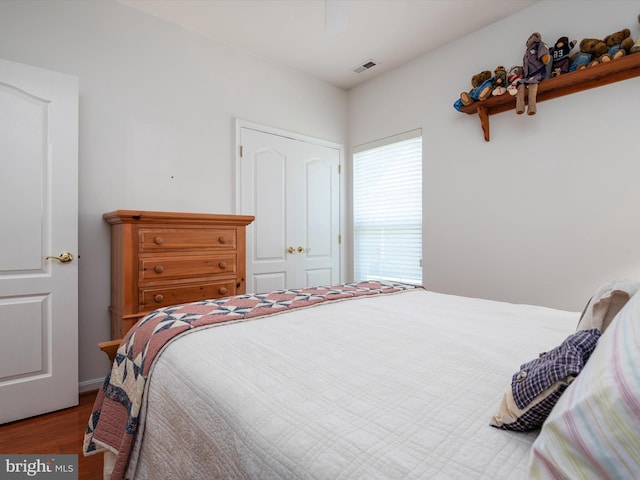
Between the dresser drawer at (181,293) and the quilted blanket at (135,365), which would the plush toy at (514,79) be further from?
the dresser drawer at (181,293)

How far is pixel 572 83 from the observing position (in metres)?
2.31

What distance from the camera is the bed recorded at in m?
0.53

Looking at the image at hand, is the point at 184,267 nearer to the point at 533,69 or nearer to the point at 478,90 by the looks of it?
the point at 478,90

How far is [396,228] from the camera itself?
3.54 metres

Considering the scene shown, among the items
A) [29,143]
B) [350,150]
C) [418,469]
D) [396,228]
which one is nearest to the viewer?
[418,469]

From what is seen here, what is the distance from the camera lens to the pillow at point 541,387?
58 centimetres

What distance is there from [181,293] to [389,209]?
7.23 feet

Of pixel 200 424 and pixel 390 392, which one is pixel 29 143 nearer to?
pixel 200 424

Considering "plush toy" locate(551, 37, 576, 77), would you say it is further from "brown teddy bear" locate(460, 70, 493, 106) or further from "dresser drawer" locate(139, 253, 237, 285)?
"dresser drawer" locate(139, 253, 237, 285)

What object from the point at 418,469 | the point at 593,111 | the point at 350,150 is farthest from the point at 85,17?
the point at 593,111

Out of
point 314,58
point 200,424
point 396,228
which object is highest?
point 314,58

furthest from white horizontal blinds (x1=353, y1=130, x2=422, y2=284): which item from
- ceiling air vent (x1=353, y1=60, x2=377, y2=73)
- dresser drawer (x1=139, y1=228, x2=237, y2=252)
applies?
dresser drawer (x1=139, y1=228, x2=237, y2=252)

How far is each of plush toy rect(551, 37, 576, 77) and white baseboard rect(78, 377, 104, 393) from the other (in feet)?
12.5

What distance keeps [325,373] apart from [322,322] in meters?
0.49
